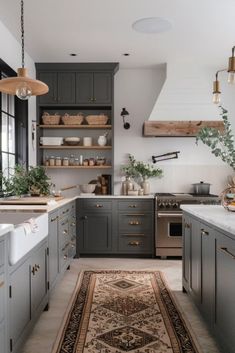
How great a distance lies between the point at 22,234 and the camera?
2.12 m

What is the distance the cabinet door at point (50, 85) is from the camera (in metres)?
5.21

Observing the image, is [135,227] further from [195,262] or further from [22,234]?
[22,234]

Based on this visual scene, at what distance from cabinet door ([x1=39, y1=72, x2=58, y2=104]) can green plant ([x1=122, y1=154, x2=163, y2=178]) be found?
143 centimetres

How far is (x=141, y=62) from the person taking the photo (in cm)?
517

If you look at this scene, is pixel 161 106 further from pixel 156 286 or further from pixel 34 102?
pixel 156 286

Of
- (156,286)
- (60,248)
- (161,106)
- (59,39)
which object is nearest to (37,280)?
(60,248)

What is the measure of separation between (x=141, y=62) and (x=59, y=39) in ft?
4.50

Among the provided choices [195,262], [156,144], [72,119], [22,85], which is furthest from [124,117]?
[195,262]

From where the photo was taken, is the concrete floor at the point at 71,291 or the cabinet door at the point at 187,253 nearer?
the concrete floor at the point at 71,291

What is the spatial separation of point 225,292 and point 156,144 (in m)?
3.65

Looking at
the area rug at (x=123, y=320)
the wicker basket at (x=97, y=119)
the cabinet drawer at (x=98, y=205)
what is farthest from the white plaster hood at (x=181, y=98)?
the area rug at (x=123, y=320)

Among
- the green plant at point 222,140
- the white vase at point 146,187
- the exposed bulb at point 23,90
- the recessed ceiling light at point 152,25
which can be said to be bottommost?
the white vase at point 146,187

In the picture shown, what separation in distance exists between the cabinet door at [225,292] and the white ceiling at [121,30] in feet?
7.86

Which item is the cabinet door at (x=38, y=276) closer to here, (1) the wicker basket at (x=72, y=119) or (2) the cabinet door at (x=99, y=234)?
(2) the cabinet door at (x=99, y=234)
